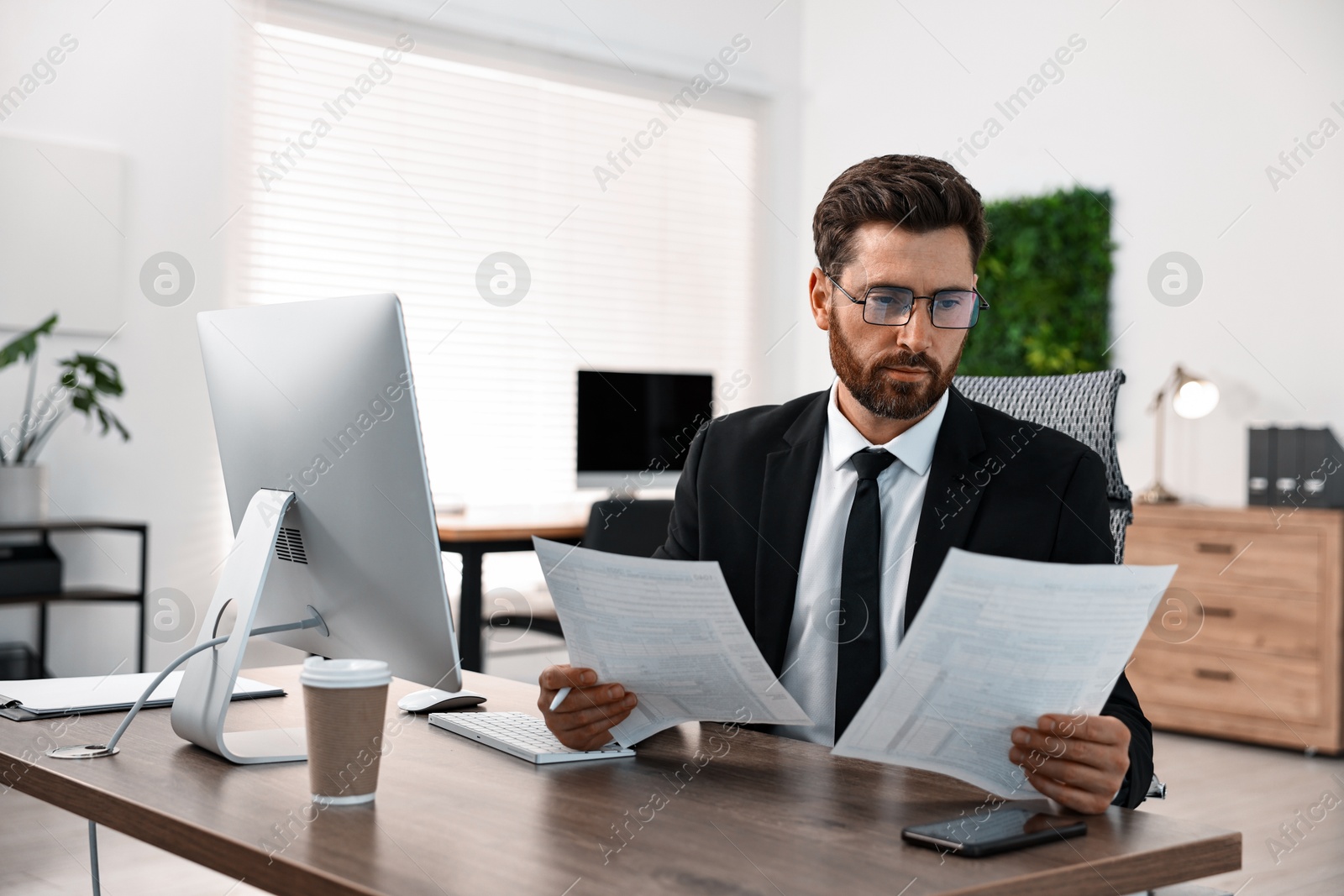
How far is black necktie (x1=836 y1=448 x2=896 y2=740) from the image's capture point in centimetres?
153

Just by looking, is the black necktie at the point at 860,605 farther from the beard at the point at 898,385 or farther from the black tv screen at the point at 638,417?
the black tv screen at the point at 638,417

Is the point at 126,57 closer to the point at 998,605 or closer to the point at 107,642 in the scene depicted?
the point at 107,642

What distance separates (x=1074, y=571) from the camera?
0.93m

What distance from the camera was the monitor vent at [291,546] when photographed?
1.32 metres

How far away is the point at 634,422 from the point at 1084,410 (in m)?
2.93

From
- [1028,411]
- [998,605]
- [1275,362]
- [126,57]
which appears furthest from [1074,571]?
[126,57]

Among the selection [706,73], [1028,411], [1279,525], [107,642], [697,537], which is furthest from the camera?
[706,73]

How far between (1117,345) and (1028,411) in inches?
138

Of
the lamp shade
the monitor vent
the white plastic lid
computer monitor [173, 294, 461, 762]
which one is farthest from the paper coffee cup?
the lamp shade

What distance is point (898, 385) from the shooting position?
157cm

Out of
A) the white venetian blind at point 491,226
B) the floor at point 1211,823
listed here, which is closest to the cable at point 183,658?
the floor at point 1211,823

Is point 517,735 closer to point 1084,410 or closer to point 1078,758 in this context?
point 1078,758

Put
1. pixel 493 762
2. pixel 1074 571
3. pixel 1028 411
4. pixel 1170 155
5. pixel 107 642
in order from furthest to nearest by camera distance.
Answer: pixel 1170 155, pixel 107 642, pixel 1028 411, pixel 493 762, pixel 1074 571

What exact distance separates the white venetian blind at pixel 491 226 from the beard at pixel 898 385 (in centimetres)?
365
